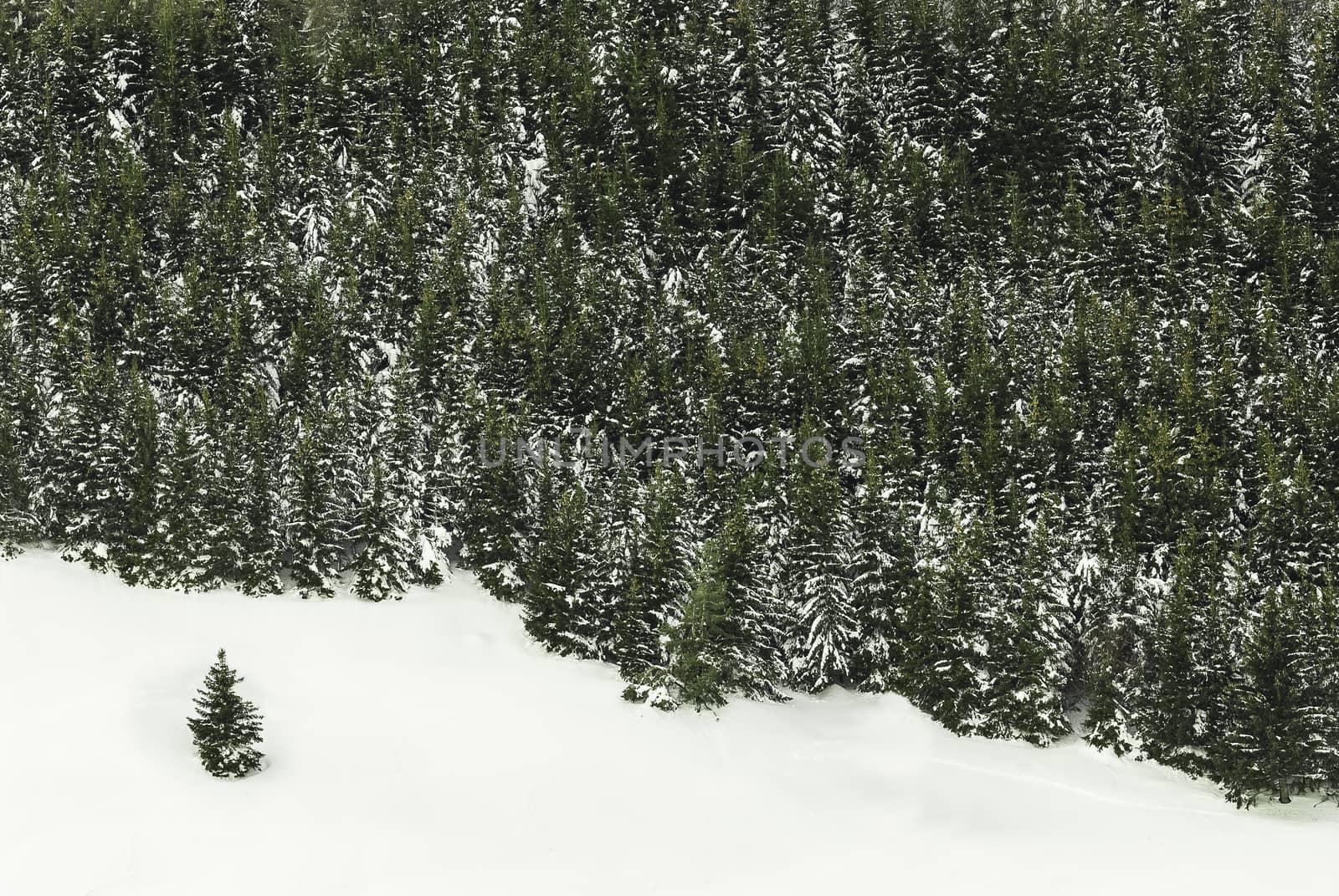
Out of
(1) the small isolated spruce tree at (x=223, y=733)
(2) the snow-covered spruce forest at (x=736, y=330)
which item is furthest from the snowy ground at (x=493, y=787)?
(2) the snow-covered spruce forest at (x=736, y=330)

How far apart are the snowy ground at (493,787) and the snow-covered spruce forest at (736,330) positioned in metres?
1.91

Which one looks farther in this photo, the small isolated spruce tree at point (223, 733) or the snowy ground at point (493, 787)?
the small isolated spruce tree at point (223, 733)

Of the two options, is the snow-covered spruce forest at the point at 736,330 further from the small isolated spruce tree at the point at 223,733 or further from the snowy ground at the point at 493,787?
the small isolated spruce tree at the point at 223,733

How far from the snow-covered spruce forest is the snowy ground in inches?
75.2

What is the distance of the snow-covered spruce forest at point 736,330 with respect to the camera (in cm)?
3422

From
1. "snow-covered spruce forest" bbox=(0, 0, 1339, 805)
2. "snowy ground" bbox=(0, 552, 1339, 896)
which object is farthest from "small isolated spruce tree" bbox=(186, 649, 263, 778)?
"snow-covered spruce forest" bbox=(0, 0, 1339, 805)

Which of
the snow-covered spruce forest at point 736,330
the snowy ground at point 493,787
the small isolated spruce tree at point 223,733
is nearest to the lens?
the snowy ground at point 493,787

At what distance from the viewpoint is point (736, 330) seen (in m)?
49.9

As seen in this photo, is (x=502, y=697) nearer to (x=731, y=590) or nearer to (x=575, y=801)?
(x=575, y=801)

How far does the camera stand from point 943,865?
25.5m

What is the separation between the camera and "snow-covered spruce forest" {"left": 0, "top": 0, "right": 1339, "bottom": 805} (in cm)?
3422

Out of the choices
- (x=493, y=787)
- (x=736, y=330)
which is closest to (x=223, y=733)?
(x=493, y=787)

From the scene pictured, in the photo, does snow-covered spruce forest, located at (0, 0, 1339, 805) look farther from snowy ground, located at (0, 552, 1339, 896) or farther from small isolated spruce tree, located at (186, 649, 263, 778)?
small isolated spruce tree, located at (186, 649, 263, 778)

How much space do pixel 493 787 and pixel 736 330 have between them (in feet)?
91.0
